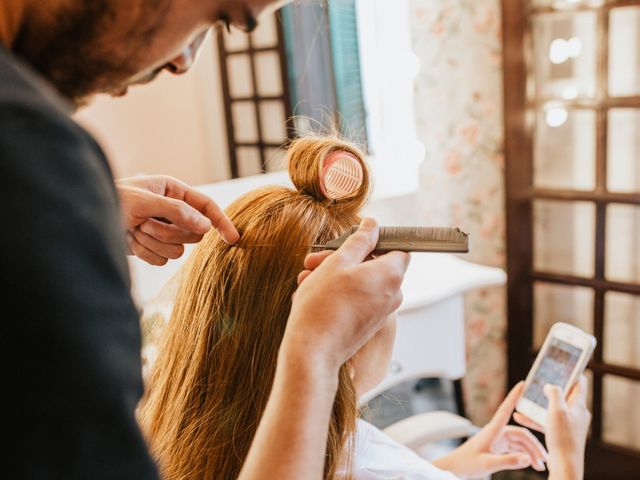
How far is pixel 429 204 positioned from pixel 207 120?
93 cm

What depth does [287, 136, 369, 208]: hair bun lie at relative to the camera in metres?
0.92

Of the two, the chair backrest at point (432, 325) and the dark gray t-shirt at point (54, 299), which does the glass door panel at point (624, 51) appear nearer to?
the chair backrest at point (432, 325)

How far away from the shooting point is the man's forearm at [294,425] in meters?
0.53

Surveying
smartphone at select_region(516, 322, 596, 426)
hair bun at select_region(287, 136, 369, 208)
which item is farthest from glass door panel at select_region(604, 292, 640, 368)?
hair bun at select_region(287, 136, 369, 208)

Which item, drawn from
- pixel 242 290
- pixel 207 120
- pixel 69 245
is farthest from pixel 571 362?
pixel 69 245

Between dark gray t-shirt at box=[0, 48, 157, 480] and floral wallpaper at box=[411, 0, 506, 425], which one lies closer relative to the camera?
dark gray t-shirt at box=[0, 48, 157, 480]

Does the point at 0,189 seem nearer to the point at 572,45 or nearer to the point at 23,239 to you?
the point at 23,239

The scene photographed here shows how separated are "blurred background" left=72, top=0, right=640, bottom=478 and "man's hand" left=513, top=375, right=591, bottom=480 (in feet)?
3.04

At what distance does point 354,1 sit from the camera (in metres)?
2.08

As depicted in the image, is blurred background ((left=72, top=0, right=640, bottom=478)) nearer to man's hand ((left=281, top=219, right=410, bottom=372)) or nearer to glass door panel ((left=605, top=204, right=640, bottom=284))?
glass door panel ((left=605, top=204, right=640, bottom=284))

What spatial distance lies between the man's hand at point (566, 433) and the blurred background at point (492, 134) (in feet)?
3.04

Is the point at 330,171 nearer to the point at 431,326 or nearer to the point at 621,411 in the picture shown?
the point at 431,326

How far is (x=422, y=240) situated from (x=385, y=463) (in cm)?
50

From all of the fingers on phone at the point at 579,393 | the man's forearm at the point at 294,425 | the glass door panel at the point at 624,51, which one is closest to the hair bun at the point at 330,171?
the man's forearm at the point at 294,425
